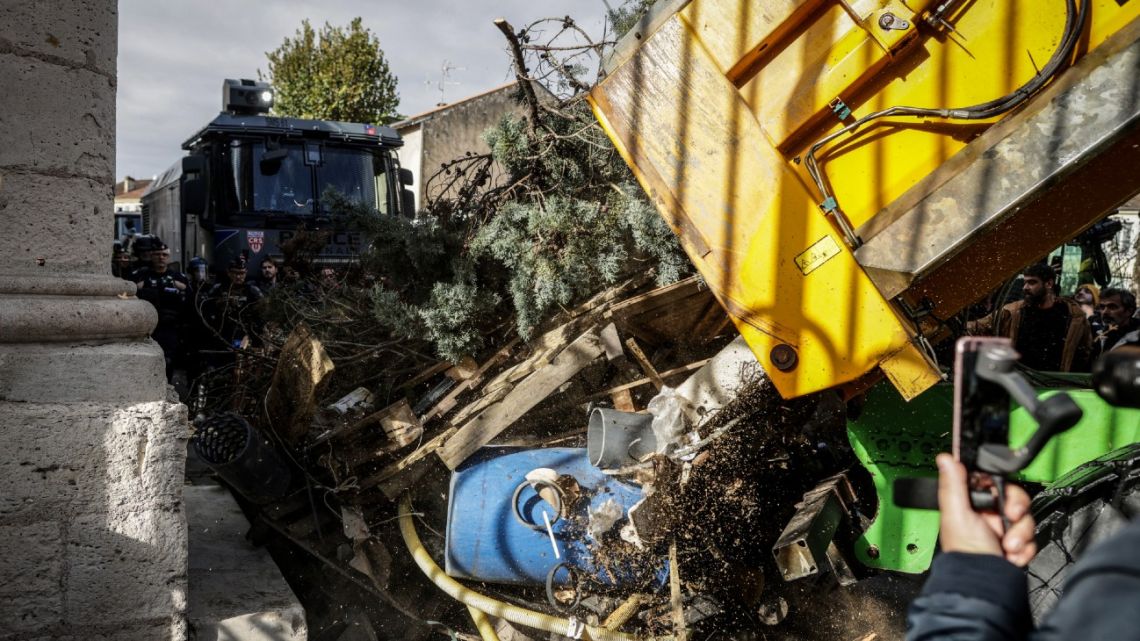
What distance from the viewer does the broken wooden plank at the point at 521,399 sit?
3791 millimetres

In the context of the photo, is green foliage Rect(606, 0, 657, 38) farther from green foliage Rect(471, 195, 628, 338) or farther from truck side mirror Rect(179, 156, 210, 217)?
truck side mirror Rect(179, 156, 210, 217)

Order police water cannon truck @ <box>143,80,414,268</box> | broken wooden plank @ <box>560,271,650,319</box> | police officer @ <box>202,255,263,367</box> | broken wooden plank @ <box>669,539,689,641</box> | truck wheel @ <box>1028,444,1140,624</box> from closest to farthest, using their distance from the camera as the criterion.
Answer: truck wheel @ <box>1028,444,1140,624</box> → broken wooden plank @ <box>669,539,689,641</box> → broken wooden plank @ <box>560,271,650,319</box> → police officer @ <box>202,255,263,367</box> → police water cannon truck @ <box>143,80,414,268</box>

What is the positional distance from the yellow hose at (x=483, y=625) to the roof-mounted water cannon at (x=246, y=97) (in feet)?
26.3

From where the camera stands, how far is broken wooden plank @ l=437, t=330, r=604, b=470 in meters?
3.79

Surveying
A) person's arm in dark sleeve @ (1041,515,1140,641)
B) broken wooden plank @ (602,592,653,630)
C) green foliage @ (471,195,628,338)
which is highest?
green foliage @ (471,195,628,338)

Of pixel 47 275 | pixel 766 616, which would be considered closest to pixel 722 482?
pixel 766 616

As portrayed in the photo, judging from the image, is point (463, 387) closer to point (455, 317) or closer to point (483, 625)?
point (455, 317)

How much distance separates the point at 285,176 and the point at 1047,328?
766 centimetres

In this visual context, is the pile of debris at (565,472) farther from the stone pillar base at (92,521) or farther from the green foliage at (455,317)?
the stone pillar base at (92,521)

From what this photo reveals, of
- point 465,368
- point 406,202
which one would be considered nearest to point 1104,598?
point 465,368

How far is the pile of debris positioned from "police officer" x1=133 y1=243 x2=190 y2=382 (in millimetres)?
2487

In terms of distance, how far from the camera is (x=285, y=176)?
9.15 meters

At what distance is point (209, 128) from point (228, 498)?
574cm

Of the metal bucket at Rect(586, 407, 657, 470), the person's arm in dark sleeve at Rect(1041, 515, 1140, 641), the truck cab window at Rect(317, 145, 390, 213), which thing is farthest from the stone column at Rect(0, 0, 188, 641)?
the truck cab window at Rect(317, 145, 390, 213)
